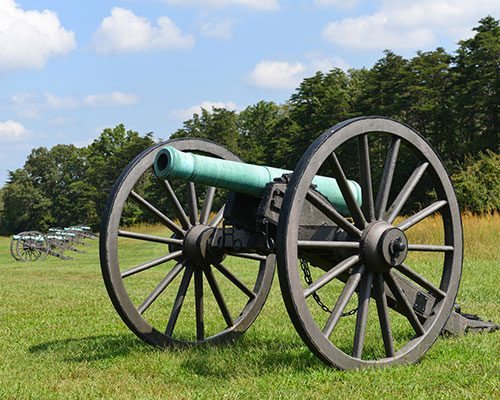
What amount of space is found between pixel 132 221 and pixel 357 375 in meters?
54.7

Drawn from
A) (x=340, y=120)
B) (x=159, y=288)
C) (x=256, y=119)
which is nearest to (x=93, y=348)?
(x=159, y=288)

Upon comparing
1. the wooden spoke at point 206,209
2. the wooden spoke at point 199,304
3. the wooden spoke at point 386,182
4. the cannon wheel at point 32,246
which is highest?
the wooden spoke at point 386,182

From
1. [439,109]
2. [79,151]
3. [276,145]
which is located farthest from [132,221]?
[439,109]

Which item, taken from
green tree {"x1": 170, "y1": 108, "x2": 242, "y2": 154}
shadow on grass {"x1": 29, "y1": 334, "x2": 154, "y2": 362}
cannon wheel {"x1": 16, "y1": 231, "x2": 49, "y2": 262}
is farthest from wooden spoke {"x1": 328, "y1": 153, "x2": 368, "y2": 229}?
green tree {"x1": 170, "y1": 108, "x2": 242, "y2": 154}

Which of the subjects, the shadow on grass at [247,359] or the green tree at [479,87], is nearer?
the shadow on grass at [247,359]

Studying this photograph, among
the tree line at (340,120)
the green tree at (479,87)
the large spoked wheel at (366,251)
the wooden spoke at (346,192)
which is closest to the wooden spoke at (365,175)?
the large spoked wheel at (366,251)

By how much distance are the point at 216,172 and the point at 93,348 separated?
2.57 m

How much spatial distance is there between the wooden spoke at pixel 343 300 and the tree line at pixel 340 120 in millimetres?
14458

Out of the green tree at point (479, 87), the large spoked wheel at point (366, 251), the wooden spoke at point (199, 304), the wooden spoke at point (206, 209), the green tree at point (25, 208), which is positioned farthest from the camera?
the green tree at point (25, 208)

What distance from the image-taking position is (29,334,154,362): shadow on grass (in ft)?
17.1

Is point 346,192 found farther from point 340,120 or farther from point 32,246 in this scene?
point 340,120

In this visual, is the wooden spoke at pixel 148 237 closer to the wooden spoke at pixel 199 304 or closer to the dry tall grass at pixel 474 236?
the wooden spoke at pixel 199 304

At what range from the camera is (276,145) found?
5038 cm

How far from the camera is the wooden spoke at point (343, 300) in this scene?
3.84 m
